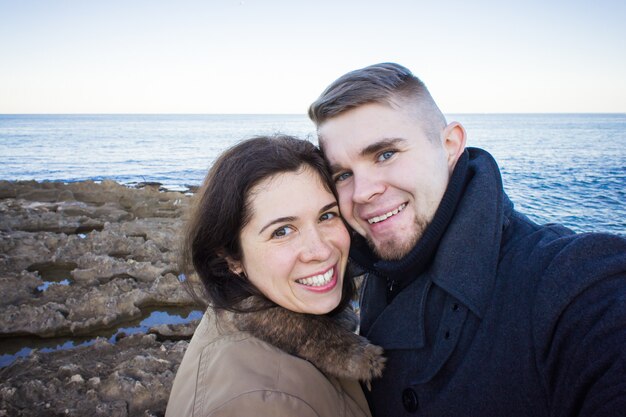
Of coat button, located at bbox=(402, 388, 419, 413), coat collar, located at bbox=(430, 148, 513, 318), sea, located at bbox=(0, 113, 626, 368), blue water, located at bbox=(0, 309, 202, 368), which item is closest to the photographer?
coat collar, located at bbox=(430, 148, 513, 318)

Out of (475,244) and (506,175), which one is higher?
(475,244)

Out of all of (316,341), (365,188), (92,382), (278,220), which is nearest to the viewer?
(316,341)

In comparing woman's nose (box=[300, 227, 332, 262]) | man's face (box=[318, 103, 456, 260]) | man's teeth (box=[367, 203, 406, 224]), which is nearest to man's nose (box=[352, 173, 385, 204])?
man's face (box=[318, 103, 456, 260])

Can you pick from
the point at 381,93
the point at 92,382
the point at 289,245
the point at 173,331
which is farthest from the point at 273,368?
the point at 173,331

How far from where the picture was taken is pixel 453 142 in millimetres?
2326

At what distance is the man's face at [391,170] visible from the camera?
7.04 ft

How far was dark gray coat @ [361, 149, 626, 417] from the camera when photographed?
1.29 m

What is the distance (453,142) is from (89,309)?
18.9 ft

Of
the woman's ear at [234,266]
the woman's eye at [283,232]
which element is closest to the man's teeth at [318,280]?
the woman's eye at [283,232]

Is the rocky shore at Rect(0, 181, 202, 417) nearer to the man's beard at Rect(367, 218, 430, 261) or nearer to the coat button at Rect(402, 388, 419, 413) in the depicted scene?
the coat button at Rect(402, 388, 419, 413)

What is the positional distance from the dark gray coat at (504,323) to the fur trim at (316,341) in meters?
0.18

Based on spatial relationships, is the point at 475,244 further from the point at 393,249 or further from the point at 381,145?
the point at 381,145

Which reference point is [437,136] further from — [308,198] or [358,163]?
[308,198]

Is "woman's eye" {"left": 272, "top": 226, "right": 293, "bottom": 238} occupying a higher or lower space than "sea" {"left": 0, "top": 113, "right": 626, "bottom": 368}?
higher
